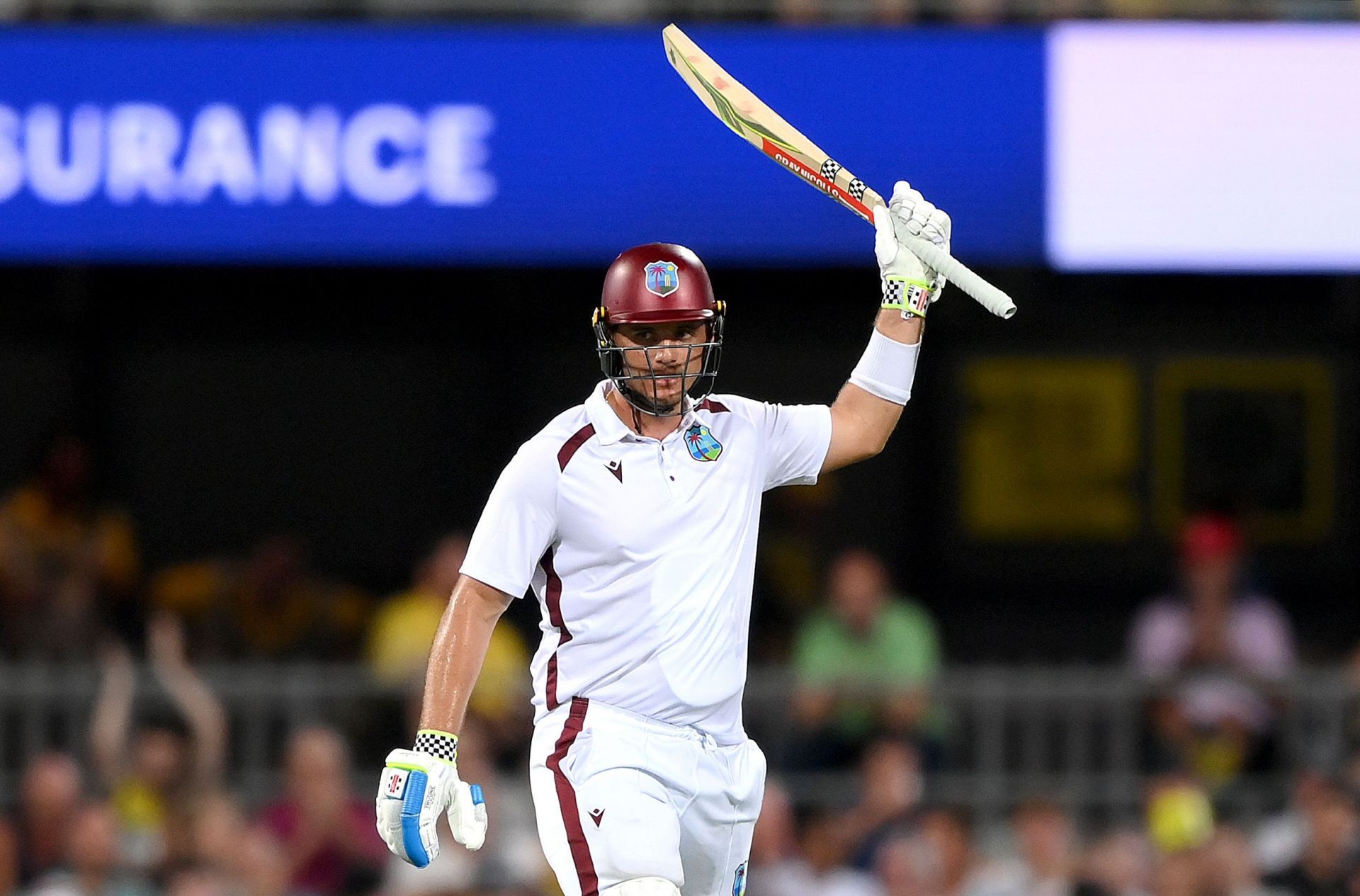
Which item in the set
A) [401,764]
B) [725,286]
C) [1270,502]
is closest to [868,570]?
[725,286]

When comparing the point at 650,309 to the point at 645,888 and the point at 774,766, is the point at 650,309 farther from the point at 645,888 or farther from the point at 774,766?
the point at 774,766

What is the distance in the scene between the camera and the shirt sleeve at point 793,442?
5.50 metres

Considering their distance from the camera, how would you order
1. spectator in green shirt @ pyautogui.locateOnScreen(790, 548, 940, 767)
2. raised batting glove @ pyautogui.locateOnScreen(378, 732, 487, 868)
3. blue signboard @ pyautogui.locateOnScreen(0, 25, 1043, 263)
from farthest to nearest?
blue signboard @ pyautogui.locateOnScreen(0, 25, 1043, 263) < spectator in green shirt @ pyautogui.locateOnScreen(790, 548, 940, 767) < raised batting glove @ pyautogui.locateOnScreen(378, 732, 487, 868)

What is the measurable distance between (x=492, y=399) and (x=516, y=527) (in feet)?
25.8

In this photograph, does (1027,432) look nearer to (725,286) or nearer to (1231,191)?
(725,286)

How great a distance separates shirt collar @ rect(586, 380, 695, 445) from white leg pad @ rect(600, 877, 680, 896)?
3.26 feet

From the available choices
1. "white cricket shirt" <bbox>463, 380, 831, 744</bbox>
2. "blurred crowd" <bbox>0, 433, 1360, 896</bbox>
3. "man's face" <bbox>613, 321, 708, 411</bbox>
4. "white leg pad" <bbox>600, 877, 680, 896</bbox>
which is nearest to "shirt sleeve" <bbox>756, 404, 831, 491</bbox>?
→ "white cricket shirt" <bbox>463, 380, 831, 744</bbox>

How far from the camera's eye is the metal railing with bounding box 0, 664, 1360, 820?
31.0ft

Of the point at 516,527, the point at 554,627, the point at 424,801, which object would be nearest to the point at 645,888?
the point at 424,801

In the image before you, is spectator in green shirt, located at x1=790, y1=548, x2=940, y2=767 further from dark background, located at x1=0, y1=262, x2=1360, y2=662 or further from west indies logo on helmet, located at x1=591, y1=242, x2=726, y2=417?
west indies logo on helmet, located at x1=591, y1=242, x2=726, y2=417

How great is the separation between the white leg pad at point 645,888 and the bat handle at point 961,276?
1.49 m

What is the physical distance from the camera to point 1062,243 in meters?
9.99

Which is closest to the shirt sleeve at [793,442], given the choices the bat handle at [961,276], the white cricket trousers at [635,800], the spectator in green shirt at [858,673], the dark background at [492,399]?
the bat handle at [961,276]

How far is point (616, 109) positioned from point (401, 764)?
5.43m
